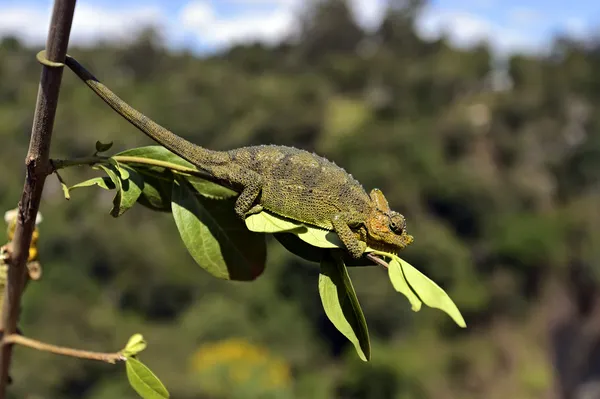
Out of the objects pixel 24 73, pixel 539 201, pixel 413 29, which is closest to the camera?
pixel 24 73

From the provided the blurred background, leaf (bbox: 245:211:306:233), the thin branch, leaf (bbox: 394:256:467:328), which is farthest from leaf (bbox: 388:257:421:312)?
the blurred background

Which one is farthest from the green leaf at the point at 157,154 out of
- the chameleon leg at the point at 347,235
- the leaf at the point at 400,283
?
the leaf at the point at 400,283

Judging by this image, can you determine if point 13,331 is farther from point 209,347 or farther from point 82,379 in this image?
point 209,347

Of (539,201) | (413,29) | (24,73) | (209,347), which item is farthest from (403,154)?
(24,73)

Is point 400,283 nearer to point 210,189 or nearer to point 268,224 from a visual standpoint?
point 268,224

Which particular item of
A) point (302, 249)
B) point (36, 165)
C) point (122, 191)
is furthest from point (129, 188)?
point (302, 249)
